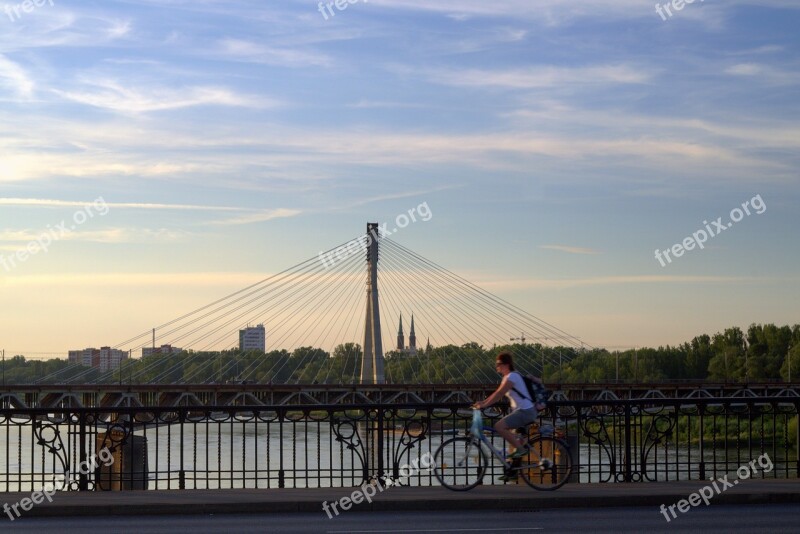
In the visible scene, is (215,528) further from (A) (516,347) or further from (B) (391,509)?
(A) (516,347)

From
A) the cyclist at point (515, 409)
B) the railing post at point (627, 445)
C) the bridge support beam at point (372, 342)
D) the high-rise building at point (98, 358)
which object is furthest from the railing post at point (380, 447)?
the high-rise building at point (98, 358)

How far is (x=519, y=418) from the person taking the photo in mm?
11945

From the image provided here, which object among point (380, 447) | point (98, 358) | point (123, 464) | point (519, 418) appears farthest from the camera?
point (98, 358)

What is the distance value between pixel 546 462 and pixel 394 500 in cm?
176

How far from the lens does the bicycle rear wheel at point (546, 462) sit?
12078 mm

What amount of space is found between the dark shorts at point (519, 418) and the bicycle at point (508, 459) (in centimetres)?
21

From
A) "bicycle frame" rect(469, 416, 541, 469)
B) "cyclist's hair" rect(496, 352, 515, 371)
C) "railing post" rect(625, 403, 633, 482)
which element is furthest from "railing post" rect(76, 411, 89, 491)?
"railing post" rect(625, 403, 633, 482)

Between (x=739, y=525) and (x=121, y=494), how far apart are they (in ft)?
22.0

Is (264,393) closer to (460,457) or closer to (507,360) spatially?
(460,457)

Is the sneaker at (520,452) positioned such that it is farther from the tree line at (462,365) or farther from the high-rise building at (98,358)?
the high-rise building at (98,358)

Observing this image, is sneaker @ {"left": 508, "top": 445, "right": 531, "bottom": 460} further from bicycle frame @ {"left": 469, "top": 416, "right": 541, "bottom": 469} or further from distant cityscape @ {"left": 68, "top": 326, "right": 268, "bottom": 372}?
distant cityscape @ {"left": 68, "top": 326, "right": 268, "bottom": 372}

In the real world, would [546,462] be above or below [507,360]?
below

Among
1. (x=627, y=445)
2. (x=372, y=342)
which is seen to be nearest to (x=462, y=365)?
(x=372, y=342)

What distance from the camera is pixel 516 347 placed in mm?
95250
